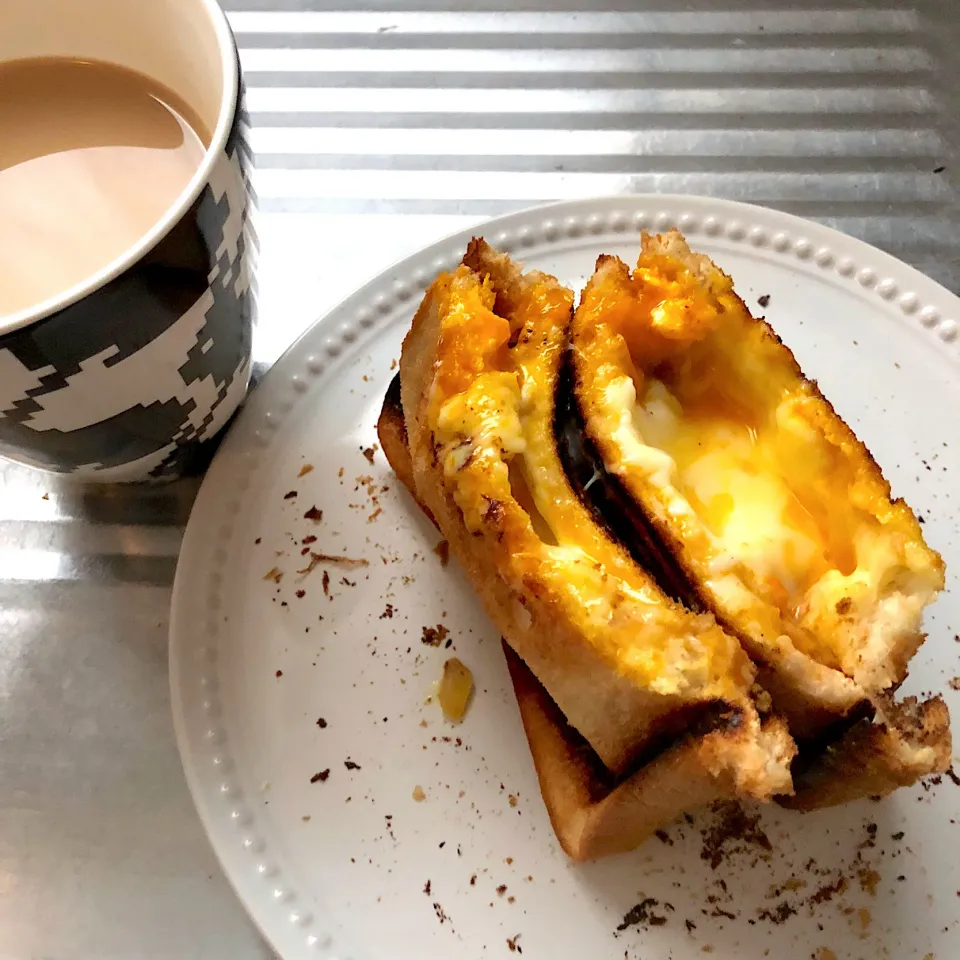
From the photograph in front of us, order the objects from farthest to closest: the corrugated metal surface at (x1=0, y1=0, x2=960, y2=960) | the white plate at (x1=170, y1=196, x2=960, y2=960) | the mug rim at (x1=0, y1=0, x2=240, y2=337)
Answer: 1. the corrugated metal surface at (x1=0, y1=0, x2=960, y2=960)
2. the white plate at (x1=170, y1=196, x2=960, y2=960)
3. the mug rim at (x1=0, y1=0, x2=240, y2=337)

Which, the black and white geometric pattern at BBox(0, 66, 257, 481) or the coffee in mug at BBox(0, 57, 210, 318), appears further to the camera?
the coffee in mug at BBox(0, 57, 210, 318)

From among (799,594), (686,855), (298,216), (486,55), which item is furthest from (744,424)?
(486,55)

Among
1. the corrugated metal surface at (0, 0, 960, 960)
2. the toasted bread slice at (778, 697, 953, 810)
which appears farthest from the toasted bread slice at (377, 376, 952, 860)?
the corrugated metal surface at (0, 0, 960, 960)

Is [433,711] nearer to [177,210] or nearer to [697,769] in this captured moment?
[697,769]

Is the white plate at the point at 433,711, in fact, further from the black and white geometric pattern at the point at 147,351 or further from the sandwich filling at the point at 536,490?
the sandwich filling at the point at 536,490

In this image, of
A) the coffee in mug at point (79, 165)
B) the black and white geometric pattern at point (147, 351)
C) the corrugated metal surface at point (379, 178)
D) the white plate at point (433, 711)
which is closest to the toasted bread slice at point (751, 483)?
the white plate at point (433, 711)

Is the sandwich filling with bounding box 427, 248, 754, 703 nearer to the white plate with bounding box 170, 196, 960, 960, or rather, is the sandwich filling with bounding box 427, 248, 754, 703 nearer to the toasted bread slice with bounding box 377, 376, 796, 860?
the toasted bread slice with bounding box 377, 376, 796, 860
